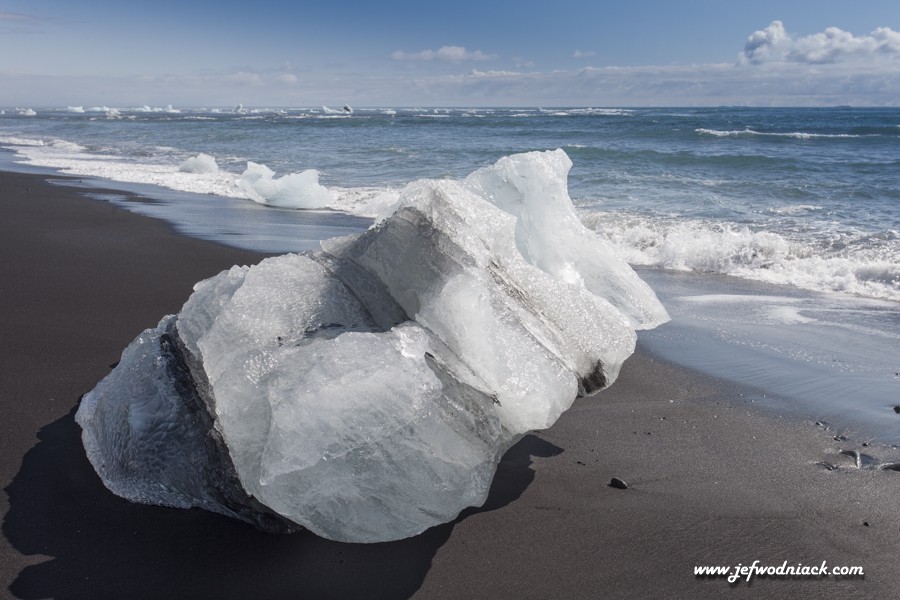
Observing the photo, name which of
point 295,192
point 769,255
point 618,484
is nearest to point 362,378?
point 618,484

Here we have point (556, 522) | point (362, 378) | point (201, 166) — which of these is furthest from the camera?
point (201, 166)

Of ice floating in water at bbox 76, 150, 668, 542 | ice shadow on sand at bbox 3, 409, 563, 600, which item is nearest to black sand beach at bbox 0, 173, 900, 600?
ice shadow on sand at bbox 3, 409, 563, 600

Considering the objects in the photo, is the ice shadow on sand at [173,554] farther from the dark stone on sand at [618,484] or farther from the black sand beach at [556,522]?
the dark stone on sand at [618,484]

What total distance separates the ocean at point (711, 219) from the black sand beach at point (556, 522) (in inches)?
29.0

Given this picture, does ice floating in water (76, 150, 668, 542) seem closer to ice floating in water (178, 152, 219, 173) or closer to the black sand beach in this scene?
the black sand beach

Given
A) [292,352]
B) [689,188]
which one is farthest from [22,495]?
[689,188]

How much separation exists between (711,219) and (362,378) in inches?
412

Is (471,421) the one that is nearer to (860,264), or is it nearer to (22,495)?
(22,495)

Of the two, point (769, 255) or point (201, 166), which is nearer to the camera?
point (769, 255)

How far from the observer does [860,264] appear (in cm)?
793

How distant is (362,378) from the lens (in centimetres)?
230

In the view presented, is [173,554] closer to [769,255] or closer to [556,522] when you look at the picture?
[556,522]

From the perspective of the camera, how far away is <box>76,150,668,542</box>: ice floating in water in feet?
7.63

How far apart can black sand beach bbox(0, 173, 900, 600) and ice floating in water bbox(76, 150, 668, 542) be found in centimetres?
18
